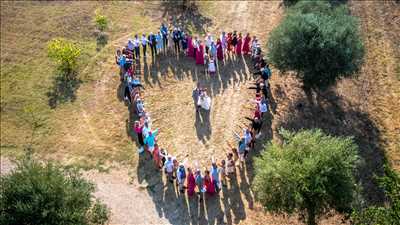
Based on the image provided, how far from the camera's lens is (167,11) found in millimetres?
37281

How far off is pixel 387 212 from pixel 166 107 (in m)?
14.0

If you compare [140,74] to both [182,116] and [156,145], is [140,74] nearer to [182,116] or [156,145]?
[182,116]

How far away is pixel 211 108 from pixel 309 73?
5906mm

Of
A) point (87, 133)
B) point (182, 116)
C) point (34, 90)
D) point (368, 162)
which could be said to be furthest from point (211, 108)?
point (34, 90)

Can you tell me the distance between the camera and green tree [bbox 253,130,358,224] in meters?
20.3

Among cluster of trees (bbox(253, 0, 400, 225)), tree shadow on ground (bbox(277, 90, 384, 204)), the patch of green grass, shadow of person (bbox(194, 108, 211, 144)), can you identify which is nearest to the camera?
cluster of trees (bbox(253, 0, 400, 225))

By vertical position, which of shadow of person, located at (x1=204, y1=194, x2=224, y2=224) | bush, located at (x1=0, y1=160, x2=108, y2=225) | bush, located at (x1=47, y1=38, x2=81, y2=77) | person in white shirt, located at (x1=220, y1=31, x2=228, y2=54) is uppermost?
person in white shirt, located at (x1=220, y1=31, x2=228, y2=54)

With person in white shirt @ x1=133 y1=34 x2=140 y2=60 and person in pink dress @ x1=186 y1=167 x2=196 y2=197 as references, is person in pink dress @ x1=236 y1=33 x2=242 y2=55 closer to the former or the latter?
person in white shirt @ x1=133 y1=34 x2=140 y2=60

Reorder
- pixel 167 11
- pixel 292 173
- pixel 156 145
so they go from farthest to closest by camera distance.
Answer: pixel 167 11, pixel 156 145, pixel 292 173

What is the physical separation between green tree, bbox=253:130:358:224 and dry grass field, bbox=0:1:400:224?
2750 millimetres

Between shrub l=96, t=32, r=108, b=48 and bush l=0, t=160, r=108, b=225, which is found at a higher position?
shrub l=96, t=32, r=108, b=48

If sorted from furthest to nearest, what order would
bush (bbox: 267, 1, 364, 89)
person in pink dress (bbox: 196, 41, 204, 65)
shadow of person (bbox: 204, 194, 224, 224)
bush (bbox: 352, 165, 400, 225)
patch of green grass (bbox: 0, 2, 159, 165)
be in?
1. person in pink dress (bbox: 196, 41, 204, 65)
2. bush (bbox: 267, 1, 364, 89)
3. patch of green grass (bbox: 0, 2, 159, 165)
4. shadow of person (bbox: 204, 194, 224, 224)
5. bush (bbox: 352, 165, 400, 225)

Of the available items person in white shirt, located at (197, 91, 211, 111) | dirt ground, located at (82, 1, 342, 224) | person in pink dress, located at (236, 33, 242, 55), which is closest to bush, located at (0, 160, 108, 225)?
dirt ground, located at (82, 1, 342, 224)

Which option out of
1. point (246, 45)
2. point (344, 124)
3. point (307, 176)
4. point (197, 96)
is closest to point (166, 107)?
point (197, 96)
